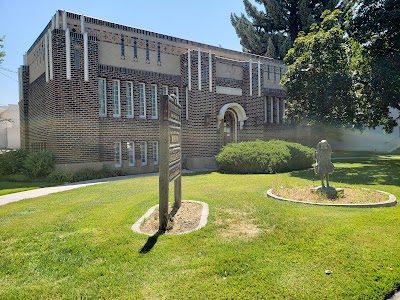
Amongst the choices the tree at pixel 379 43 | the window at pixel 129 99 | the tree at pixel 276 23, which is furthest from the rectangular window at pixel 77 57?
the tree at pixel 276 23

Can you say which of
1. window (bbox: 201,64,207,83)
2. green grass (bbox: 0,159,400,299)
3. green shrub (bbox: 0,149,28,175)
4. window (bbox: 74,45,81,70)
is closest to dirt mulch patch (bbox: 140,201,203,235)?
green grass (bbox: 0,159,400,299)

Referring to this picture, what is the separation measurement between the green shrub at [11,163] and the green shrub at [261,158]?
891 cm

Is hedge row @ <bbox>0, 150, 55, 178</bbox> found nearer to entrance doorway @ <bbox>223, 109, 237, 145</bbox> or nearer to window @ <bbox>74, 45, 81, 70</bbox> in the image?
window @ <bbox>74, 45, 81, 70</bbox>

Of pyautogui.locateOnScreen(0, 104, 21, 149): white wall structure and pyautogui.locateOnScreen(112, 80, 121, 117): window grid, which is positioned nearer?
pyautogui.locateOnScreen(112, 80, 121, 117): window grid

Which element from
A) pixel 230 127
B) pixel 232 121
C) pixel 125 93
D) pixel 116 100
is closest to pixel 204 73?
pixel 232 121

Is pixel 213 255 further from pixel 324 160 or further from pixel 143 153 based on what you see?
pixel 143 153

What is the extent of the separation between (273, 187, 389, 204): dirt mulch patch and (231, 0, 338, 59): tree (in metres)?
25.0

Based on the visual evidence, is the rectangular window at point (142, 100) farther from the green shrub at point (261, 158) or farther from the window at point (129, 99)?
the green shrub at point (261, 158)

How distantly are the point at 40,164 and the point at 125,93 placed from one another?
512 centimetres

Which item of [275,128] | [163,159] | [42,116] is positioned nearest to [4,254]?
[163,159]

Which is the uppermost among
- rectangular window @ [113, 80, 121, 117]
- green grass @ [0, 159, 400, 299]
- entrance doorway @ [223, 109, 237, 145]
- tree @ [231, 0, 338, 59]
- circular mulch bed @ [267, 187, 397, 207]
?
tree @ [231, 0, 338, 59]

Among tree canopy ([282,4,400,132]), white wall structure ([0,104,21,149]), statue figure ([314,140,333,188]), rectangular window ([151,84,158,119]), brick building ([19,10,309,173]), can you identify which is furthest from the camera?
white wall structure ([0,104,21,149])

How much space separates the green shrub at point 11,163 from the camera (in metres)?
13.7

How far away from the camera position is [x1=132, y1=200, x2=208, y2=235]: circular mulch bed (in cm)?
515
